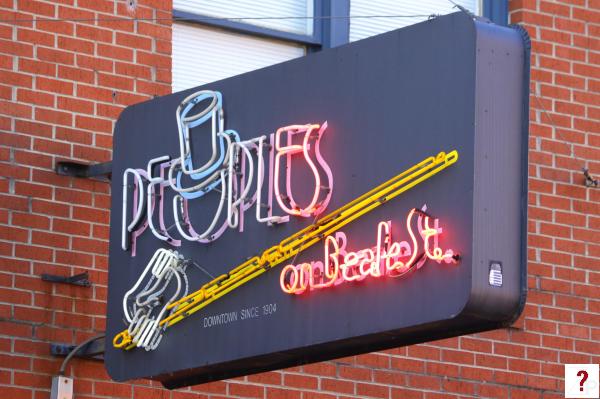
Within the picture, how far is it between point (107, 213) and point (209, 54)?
4.85 ft

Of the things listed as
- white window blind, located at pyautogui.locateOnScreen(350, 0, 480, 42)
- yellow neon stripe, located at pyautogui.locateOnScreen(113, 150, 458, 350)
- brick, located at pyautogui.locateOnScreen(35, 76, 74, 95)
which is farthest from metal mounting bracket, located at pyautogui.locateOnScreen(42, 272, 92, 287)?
white window blind, located at pyautogui.locateOnScreen(350, 0, 480, 42)

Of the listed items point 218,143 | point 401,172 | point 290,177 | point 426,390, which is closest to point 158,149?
point 218,143

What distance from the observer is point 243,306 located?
9.64m

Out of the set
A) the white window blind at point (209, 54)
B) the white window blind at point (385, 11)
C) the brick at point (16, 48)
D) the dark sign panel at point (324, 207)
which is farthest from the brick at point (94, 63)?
the white window blind at point (385, 11)

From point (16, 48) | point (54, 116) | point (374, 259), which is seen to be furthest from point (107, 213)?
point (374, 259)

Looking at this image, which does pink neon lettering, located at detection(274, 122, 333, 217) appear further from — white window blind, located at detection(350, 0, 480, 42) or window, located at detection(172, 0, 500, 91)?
white window blind, located at detection(350, 0, 480, 42)

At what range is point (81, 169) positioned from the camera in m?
11.3

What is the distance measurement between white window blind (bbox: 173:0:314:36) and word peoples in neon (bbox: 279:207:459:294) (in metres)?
→ 3.13

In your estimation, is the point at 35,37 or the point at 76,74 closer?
the point at 35,37

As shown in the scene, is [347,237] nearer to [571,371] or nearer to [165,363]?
[165,363]

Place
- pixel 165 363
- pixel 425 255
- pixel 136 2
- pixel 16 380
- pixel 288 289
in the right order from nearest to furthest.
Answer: pixel 425 255
pixel 288 289
pixel 165 363
pixel 16 380
pixel 136 2

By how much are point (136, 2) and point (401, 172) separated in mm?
3477

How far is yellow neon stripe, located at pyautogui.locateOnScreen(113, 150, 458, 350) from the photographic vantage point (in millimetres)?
8875

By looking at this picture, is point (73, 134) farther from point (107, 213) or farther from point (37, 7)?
point (37, 7)
